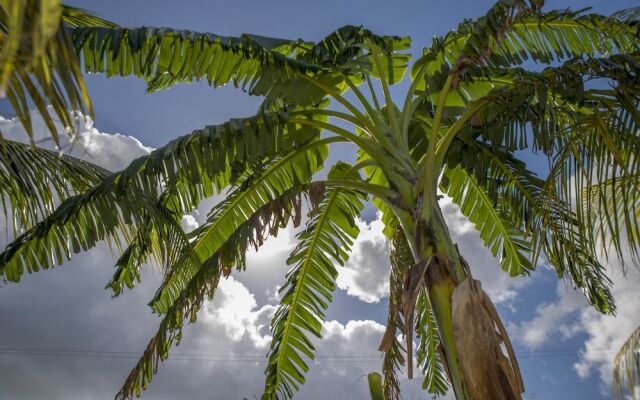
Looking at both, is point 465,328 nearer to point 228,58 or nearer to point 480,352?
point 480,352

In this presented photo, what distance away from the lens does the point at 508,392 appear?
345 cm

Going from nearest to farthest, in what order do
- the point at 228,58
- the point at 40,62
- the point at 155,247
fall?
the point at 40,62
the point at 228,58
the point at 155,247

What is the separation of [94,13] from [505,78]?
4.35 meters

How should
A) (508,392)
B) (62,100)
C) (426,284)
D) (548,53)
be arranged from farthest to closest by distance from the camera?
1. (548,53)
2. (426,284)
3. (508,392)
4. (62,100)

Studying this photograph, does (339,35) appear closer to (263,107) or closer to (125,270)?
(263,107)

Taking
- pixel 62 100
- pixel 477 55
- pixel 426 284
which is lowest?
pixel 62 100

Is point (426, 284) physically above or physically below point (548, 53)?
below

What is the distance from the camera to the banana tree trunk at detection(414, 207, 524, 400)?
3498 mm

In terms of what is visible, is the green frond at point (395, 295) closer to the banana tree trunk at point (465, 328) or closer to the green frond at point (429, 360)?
the green frond at point (429, 360)

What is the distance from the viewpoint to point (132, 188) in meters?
4.20

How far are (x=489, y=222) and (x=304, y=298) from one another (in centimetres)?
250

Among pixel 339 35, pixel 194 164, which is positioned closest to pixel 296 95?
pixel 339 35

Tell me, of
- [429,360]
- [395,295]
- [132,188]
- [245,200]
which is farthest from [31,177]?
[429,360]

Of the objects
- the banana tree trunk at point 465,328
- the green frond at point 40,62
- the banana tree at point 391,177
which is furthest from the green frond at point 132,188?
the green frond at point 40,62
